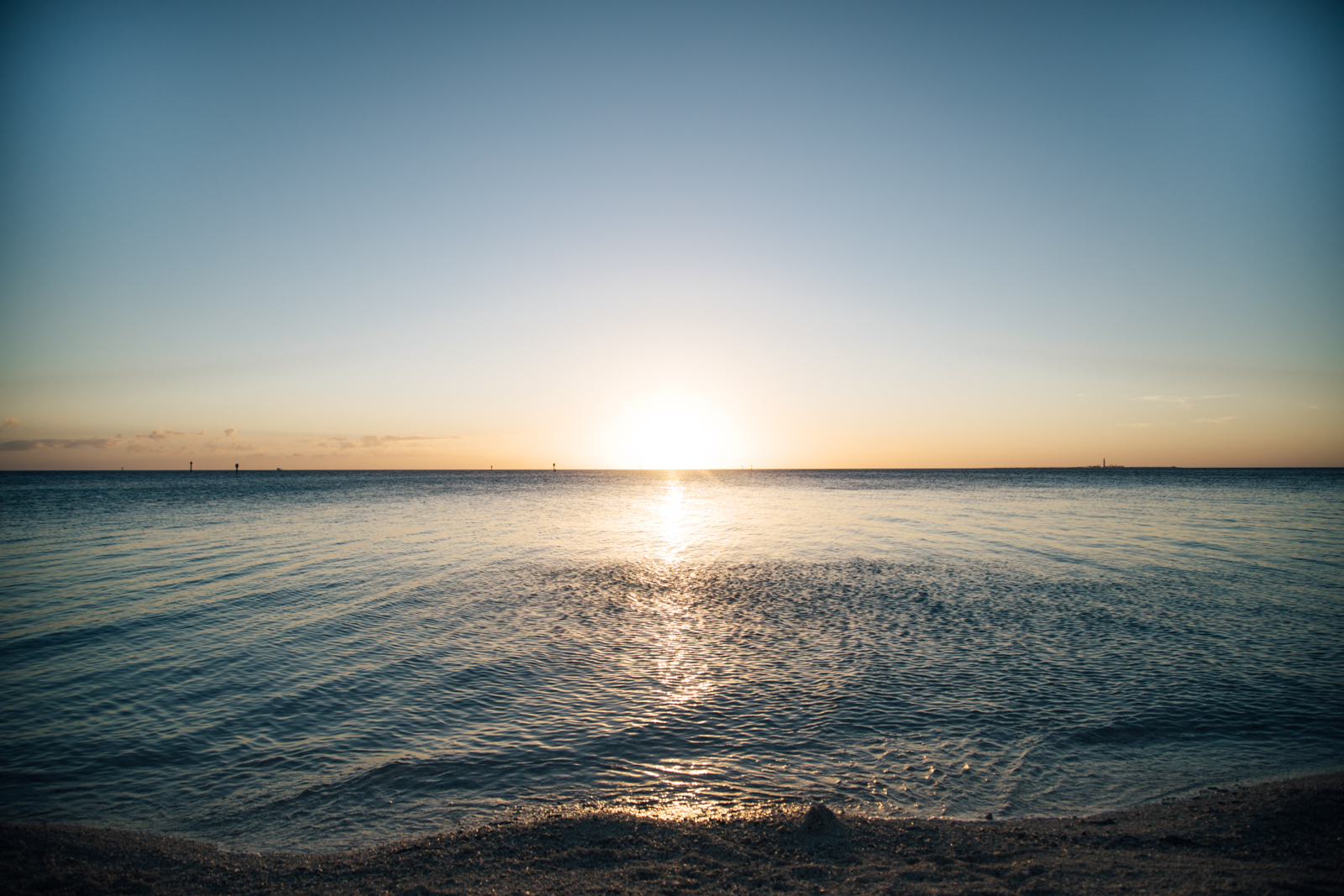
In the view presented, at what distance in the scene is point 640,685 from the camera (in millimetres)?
13109

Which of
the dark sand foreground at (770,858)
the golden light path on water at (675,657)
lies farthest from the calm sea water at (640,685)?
the dark sand foreground at (770,858)

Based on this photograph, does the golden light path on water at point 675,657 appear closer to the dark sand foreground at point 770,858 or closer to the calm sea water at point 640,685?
the calm sea water at point 640,685

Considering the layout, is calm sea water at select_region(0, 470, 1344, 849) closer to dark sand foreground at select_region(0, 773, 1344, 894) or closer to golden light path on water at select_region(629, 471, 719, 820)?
golden light path on water at select_region(629, 471, 719, 820)

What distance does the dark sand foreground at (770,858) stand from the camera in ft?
20.5

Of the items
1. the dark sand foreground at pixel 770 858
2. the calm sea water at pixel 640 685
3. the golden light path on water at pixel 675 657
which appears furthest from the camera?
the calm sea water at pixel 640 685

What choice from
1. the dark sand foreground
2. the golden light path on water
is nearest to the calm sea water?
the golden light path on water

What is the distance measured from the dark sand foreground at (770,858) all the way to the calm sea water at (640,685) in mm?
700

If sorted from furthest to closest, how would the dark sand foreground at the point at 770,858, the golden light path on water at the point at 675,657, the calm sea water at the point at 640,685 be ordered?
the calm sea water at the point at 640,685 → the golden light path on water at the point at 675,657 → the dark sand foreground at the point at 770,858

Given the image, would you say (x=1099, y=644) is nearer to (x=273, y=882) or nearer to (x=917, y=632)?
(x=917, y=632)

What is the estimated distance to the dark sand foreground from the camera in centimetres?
626

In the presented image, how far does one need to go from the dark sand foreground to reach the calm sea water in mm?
700

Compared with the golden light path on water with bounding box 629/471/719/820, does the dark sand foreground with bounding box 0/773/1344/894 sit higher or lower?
higher

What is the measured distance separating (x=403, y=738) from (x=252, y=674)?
19.2 feet

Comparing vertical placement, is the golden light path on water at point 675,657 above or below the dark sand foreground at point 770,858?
below
